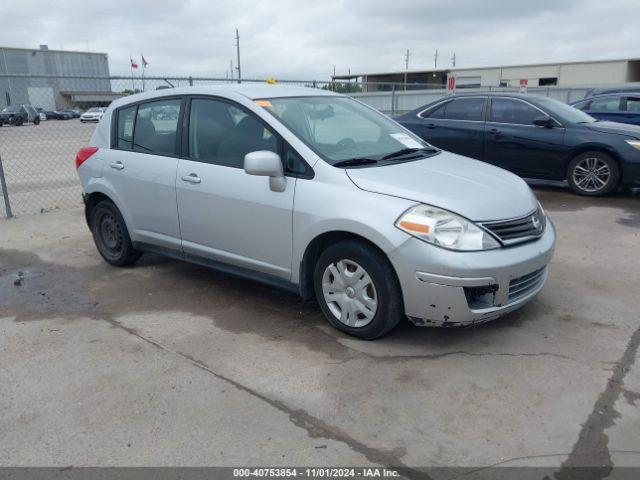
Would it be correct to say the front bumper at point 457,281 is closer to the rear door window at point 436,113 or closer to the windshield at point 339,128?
the windshield at point 339,128

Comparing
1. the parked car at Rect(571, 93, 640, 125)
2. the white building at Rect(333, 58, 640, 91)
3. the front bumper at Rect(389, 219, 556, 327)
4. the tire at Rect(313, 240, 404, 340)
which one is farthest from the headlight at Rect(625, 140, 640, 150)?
the white building at Rect(333, 58, 640, 91)

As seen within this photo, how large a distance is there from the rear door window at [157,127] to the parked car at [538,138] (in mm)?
5397

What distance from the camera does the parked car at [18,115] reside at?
3297 cm

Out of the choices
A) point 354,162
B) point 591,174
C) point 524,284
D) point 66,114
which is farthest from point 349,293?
point 66,114

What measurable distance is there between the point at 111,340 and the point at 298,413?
168cm

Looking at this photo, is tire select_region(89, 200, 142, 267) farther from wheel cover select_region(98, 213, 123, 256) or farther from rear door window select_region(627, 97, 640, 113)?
rear door window select_region(627, 97, 640, 113)

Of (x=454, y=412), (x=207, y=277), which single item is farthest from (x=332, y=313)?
(x=207, y=277)

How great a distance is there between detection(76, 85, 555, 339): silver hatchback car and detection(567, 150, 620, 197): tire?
4.43 meters

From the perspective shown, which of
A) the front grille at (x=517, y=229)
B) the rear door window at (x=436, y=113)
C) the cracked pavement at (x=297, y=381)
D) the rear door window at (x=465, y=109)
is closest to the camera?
the cracked pavement at (x=297, y=381)

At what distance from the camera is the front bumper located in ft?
11.0

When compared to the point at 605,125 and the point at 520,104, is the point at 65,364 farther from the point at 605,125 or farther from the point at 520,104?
the point at 605,125

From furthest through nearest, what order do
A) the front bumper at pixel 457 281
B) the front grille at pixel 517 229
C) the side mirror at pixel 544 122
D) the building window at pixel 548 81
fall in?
the building window at pixel 548 81 < the side mirror at pixel 544 122 < the front grille at pixel 517 229 < the front bumper at pixel 457 281

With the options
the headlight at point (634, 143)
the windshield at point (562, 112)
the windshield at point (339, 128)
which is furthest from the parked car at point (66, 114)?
the windshield at point (339, 128)

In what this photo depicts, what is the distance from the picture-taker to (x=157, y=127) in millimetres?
4930
